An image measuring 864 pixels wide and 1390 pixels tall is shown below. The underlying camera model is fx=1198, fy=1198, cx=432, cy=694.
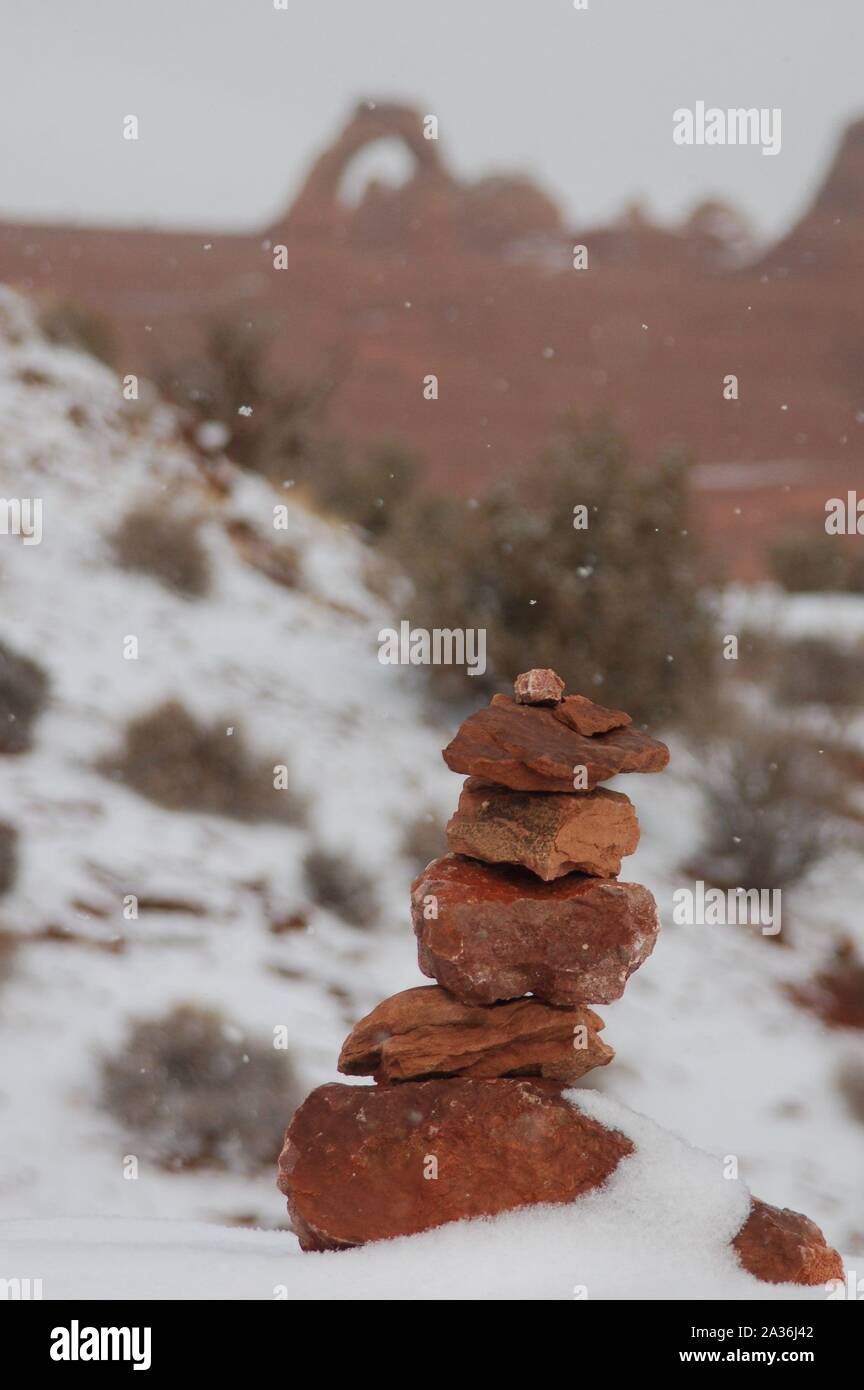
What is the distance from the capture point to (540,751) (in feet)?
8.56

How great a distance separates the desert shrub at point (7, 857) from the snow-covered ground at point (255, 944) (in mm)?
48

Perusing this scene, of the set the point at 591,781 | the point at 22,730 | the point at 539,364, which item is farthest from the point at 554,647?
the point at 539,364

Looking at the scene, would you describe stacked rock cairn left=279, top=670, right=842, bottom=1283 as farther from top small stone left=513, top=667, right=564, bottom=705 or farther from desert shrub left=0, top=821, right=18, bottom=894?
desert shrub left=0, top=821, right=18, bottom=894

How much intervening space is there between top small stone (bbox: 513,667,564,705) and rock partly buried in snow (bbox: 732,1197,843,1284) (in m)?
1.15

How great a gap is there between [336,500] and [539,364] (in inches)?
723

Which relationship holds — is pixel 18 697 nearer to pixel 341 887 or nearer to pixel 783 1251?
pixel 341 887

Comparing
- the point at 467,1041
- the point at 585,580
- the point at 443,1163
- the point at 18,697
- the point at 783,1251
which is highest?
the point at 585,580

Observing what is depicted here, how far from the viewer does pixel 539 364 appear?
34.0m

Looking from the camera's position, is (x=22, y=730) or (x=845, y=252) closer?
(x=22, y=730)

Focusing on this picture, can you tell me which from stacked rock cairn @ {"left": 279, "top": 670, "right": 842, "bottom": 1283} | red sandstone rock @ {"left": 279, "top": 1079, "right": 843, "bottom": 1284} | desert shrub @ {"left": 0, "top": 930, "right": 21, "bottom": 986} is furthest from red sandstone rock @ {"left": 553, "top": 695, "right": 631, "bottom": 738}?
desert shrub @ {"left": 0, "top": 930, "right": 21, "bottom": 986}

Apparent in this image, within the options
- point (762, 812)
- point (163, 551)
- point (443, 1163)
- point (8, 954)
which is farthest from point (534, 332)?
point (443, 1163)

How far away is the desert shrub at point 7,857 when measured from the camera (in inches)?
184

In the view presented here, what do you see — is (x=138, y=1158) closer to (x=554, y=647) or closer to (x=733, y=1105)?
(x=733, y=1105)

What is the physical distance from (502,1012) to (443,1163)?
15.3 inches
